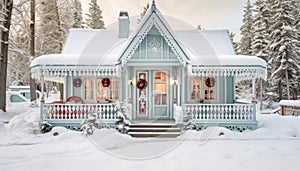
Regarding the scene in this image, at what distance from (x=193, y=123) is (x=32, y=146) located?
6.26m

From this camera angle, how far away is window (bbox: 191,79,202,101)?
12773mm

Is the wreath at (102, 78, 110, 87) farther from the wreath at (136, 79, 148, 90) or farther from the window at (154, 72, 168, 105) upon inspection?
the window at (154, 72, 168, 105)

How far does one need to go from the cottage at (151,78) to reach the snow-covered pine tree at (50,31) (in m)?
9.93

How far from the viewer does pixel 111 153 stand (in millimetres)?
7645

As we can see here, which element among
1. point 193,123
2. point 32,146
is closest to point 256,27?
point 193,123


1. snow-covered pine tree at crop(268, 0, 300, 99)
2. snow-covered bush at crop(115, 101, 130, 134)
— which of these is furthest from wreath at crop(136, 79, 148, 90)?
snow-covered pine tree at crop(268, 0, 300, 99)

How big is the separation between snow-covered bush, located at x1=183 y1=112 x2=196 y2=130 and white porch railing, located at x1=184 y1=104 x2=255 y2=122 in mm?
285

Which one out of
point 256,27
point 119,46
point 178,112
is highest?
point 256,27

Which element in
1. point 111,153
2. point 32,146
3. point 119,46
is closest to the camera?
point 111,153

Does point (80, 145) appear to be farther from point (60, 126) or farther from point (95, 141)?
point (60, 126)

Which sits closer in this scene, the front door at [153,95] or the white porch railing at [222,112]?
the white porch railing at [222,112]

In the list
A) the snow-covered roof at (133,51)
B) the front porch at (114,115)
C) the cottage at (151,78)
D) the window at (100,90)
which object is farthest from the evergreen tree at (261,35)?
the window at (100,90)

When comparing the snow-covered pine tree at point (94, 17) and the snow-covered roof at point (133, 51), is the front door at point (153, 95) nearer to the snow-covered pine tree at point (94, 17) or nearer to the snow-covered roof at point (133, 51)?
the snow-covered roof at point (133, 51)

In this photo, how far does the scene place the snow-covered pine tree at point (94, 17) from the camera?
112ft
